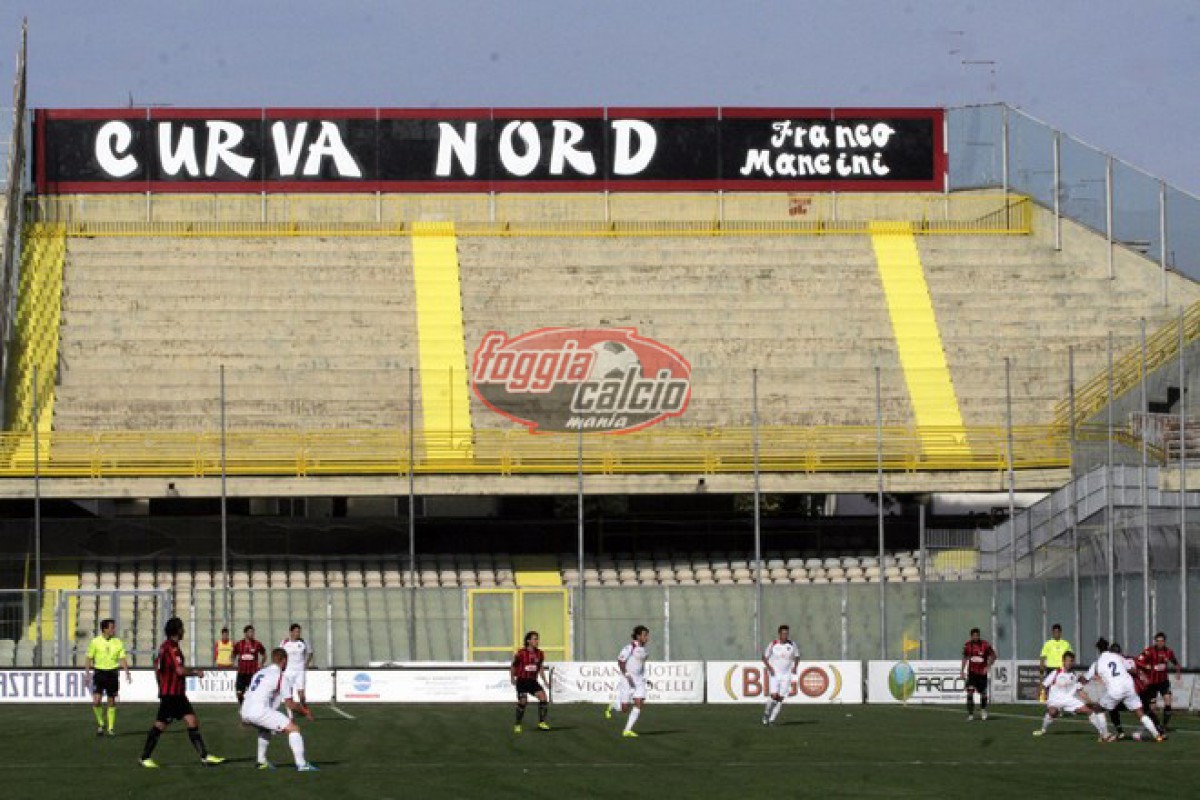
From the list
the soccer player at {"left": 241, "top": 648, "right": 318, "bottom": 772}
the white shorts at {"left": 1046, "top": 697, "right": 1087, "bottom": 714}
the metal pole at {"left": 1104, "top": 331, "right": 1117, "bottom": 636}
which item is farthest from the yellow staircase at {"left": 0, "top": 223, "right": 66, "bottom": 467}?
the soccer player at {"left": 241, "top": 648, "right": 318, "bottom": 772}

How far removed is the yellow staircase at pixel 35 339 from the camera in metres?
56.0

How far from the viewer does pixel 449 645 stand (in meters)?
51.5

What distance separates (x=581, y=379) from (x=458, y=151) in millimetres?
13079

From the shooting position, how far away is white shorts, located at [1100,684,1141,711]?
3248 centimetres

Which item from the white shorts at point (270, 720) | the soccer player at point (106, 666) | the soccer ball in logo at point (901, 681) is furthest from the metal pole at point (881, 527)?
the white shorts at point (270, 720)

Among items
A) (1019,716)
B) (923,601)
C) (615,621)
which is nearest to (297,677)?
(1019,716)

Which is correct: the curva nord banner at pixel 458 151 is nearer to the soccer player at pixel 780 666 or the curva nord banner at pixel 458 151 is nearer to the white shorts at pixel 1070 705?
the soccer player at pixel 780 666

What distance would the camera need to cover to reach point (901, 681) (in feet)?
152

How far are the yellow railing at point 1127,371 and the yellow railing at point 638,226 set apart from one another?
914 centimetres

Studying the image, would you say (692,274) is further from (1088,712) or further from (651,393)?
(1088,712)

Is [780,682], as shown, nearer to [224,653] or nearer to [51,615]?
[224,653]

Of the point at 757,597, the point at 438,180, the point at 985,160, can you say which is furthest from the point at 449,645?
the point at 985,160

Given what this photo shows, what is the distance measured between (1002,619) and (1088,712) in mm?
16628

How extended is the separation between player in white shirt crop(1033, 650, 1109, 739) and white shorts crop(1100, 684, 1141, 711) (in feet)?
0.67
